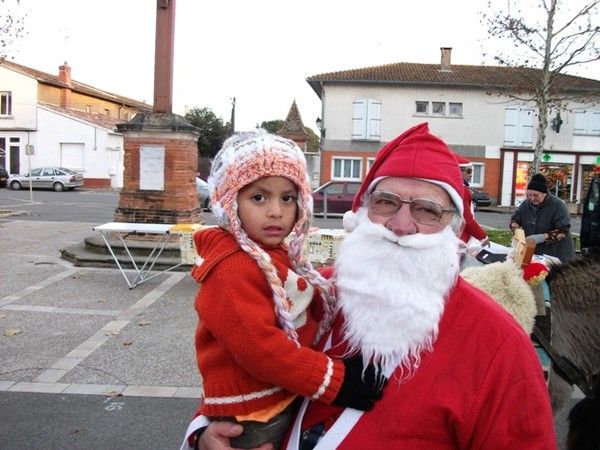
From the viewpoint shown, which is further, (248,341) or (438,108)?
(438,108)

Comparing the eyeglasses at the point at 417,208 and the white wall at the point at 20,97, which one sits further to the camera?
the white wall at the point at 20,97

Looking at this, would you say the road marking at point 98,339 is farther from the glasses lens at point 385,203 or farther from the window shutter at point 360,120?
the window shutter at point 360,120

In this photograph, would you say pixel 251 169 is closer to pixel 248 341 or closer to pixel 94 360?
pixel 248 341

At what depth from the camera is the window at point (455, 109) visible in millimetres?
31859

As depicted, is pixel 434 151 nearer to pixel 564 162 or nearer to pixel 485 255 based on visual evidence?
pixel 485 255

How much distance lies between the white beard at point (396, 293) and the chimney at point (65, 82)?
151 ft

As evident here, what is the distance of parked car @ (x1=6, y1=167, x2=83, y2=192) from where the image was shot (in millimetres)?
33688

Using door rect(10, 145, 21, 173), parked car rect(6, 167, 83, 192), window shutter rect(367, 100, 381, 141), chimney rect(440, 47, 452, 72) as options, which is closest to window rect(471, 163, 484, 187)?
window shutter rect(367, 100, 381, 141)

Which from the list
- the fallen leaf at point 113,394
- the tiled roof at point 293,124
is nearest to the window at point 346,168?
Answer: the tiled roof at point 293,124

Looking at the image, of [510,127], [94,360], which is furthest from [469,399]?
[510,127]

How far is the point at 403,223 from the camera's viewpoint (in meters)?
1.50

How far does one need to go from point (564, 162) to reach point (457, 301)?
34213 millimetres

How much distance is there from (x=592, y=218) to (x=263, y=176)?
22.4ft

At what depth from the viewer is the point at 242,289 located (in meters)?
1.54
